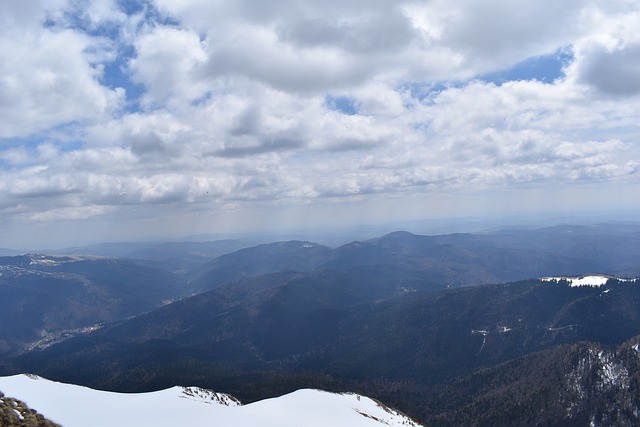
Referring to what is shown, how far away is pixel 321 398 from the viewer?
14600 centimetres

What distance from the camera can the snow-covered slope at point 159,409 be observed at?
8588 cm

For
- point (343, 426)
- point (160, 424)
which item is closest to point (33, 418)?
Answer: point (160, 424)

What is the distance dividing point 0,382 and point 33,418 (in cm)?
6486

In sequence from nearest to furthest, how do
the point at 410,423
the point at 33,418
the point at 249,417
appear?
the point at 33,418 < the point at 249,417 < the point at 410,423

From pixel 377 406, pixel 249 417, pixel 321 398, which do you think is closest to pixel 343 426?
pixel 249 417

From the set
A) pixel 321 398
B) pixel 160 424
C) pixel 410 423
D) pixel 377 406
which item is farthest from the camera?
pixel 377 406

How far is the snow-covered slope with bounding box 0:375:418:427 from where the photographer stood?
85.9 metres

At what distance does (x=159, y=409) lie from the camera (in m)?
102

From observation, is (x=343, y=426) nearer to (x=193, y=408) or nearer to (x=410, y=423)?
(x=193, y=408)

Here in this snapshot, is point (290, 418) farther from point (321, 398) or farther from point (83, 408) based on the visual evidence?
point (83, 408)

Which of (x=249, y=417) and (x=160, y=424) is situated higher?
(x=160, y=424)

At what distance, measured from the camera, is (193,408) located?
107m

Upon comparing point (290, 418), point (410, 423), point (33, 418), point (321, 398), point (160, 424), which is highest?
point (33, 418)

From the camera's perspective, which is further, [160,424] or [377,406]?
[377,406]
